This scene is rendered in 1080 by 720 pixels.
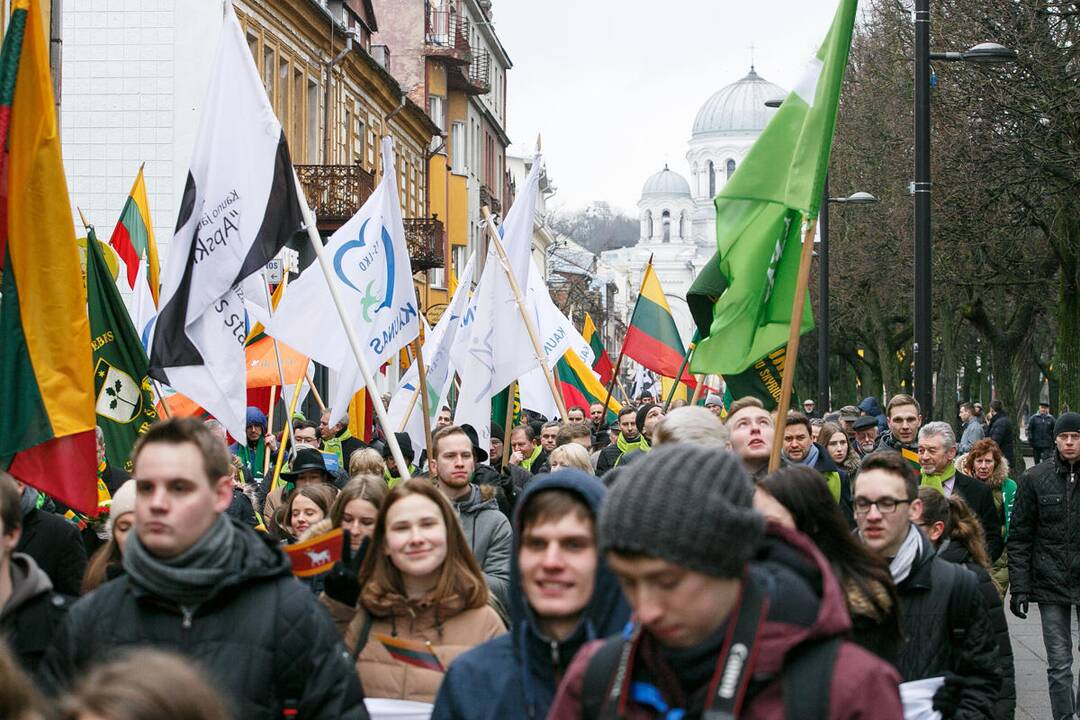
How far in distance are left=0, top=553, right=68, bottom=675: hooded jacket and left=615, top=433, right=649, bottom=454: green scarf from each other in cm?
890

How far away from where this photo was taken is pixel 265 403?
17.2 metres

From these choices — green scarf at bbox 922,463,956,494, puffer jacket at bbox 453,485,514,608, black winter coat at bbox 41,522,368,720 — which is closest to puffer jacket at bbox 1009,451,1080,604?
green scarf at bbox 922,463,956,494

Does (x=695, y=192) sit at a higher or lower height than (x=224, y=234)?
higher

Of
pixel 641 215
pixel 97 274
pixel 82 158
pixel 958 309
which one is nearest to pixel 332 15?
pixel 82 158

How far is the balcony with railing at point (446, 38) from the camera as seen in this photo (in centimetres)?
5250

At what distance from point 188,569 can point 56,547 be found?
2.61 m

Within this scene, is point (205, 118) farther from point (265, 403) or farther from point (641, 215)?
point (641, 215)


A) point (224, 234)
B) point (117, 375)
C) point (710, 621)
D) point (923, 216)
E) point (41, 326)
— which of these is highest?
point (923, 216)

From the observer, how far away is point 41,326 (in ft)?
22.0

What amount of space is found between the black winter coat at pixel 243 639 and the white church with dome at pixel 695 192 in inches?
6586

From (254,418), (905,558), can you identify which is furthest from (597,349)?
(905,558)

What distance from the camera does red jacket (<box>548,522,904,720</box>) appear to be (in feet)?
9.06

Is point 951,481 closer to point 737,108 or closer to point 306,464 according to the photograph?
point 306,464

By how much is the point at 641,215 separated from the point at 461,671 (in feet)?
609
